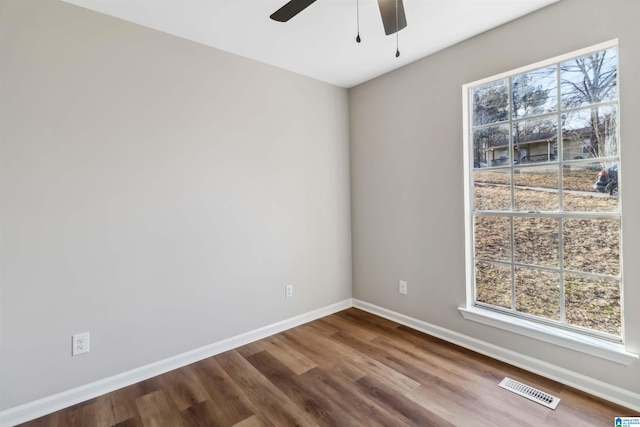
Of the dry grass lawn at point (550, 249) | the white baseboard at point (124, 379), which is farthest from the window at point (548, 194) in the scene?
the white baseboard at point (124, 379)

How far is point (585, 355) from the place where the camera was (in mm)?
1894

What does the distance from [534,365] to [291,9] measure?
9.18 feet

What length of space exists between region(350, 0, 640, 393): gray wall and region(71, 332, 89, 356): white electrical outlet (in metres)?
2.50

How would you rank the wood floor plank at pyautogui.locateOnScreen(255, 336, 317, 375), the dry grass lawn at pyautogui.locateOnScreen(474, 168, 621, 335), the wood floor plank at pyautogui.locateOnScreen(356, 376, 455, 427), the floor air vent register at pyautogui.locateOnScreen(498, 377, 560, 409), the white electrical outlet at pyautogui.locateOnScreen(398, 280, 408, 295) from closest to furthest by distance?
the wood floor plank at pyautogui.locateOnScreen(356, 376, 455, 427), the floor air vent register at pyautogui.locateOnScreen(498, 377, 560, 409), the dry grass lawn at pyautogui.locateOnScreen(474, 168, 621, 335), the wood floor plank at pyautogui.locateOnScreen(255, 336, 317, 375), the white electrical outlet at pyautogui.locateOnScreen(398, 280, 408, 295)

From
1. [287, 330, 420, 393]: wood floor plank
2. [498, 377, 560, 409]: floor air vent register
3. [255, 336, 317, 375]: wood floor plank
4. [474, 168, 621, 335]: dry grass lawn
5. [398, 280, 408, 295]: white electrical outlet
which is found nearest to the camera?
[498, 377, 560, 409]: floor air vent register

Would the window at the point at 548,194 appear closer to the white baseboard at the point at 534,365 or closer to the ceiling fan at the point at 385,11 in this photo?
the white baseboard at the point at 534,365

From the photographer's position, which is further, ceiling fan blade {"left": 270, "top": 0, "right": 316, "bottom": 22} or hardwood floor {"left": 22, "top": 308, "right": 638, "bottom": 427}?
hardwood floor {"left": 22, "top": 308, "right": 638, "bottom": 427}

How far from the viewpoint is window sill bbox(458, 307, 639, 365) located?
1.77 metres

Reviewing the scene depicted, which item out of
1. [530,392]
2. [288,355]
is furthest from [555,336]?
[288,355]

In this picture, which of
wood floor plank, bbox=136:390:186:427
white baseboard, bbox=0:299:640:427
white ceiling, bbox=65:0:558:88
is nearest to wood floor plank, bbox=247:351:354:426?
white baseboard, bbox=0:299:640:427

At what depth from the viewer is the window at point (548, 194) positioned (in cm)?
188

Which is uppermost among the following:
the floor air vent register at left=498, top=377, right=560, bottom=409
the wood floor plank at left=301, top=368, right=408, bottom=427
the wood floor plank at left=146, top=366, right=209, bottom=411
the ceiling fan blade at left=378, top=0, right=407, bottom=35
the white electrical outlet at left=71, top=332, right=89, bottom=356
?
the ceiling fan blade at left=378, top=0, right=407, bottom=35

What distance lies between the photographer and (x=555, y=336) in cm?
199

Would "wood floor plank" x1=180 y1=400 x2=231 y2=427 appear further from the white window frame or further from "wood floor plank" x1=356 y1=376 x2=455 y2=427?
the white window frame
